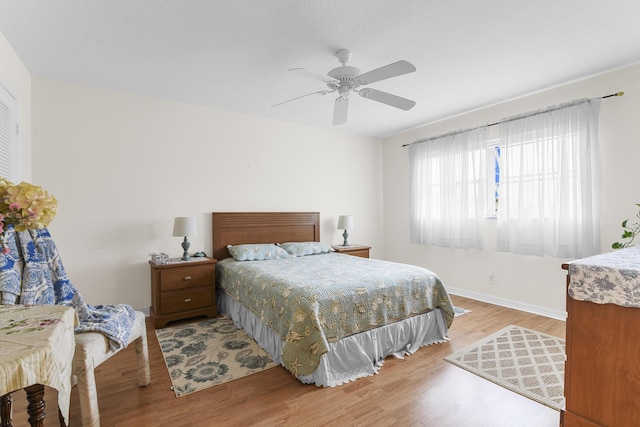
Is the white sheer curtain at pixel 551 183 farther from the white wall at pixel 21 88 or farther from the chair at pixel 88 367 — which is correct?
the white wall at pixel 21 88

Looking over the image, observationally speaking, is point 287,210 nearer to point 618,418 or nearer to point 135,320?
point 135,320

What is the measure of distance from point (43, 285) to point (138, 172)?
2052 millimetres

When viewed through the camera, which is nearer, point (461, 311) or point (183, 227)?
point (183, 227)

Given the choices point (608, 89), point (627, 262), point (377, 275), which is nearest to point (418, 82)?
point (608, 89)

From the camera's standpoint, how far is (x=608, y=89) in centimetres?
302

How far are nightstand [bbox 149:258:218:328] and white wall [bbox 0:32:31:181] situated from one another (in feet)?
4.83

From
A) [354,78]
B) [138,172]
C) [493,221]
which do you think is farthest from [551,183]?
[138,172]

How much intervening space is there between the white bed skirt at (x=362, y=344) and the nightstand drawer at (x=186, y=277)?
60cm

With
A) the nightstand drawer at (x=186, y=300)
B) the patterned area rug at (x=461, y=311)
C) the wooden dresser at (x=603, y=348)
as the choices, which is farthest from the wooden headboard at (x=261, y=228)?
the wooden dresser at (x=603, y=348)

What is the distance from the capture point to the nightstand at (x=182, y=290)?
10.6ft

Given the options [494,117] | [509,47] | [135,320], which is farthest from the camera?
[494,117]

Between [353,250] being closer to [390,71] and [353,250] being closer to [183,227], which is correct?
[183,227]

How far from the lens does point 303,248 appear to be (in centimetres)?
416

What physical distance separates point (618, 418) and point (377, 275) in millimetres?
1649
